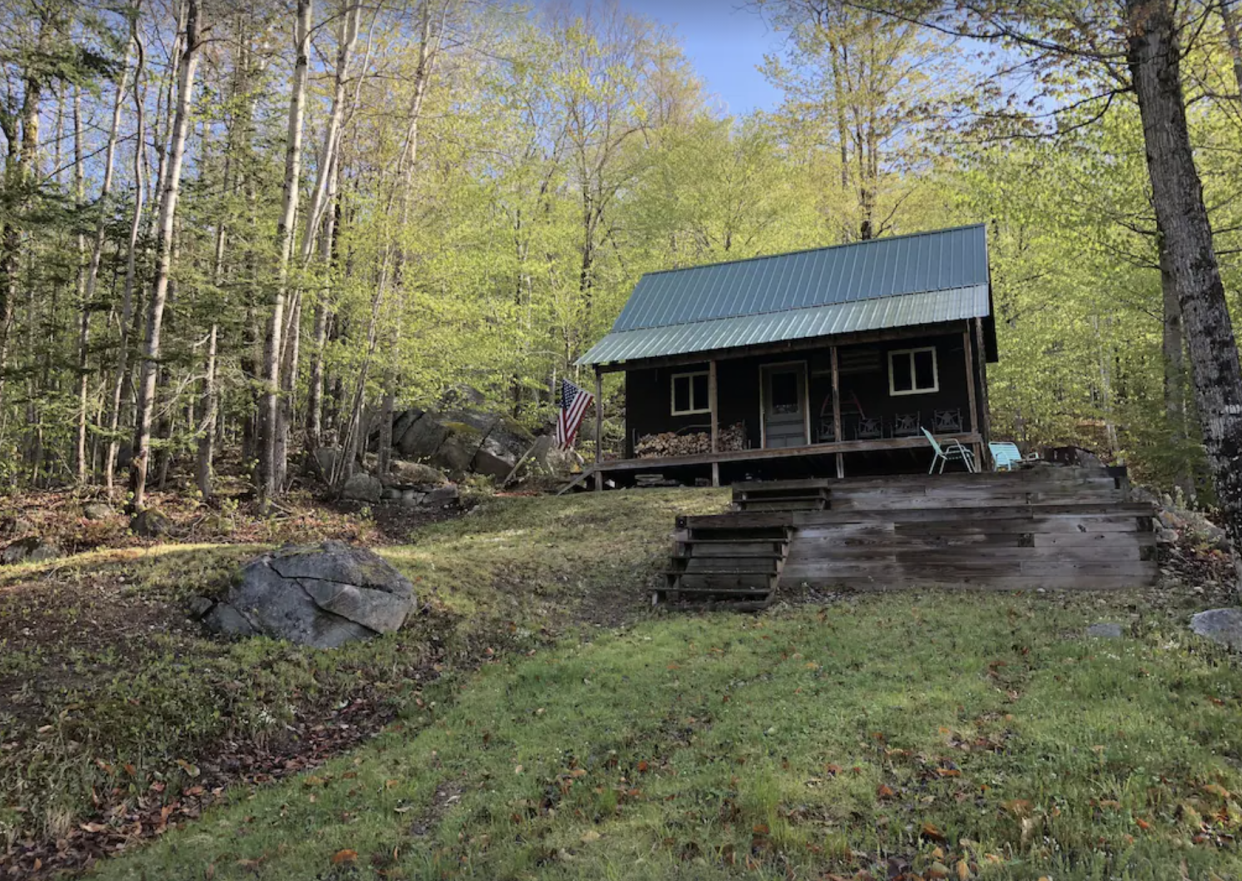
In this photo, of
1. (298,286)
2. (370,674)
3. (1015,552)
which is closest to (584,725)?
(370,674)

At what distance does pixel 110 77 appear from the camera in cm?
1155

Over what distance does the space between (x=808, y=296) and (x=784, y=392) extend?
249cm

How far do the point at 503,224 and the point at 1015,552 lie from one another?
19273 mm

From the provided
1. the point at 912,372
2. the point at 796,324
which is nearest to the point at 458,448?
the point at 796,324

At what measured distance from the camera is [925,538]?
9.11 m

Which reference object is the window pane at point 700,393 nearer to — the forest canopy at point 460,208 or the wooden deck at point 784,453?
the wooden deck at point 784,453

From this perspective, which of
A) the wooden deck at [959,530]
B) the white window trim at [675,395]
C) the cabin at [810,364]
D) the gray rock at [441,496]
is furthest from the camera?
the white window trim at [675,395]

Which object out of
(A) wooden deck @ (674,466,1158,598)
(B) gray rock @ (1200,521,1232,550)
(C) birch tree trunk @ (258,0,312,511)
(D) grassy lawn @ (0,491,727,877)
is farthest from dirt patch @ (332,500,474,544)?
(B) gray rock @ (1200,521,1232,550)

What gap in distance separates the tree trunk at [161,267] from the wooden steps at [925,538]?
8.50m

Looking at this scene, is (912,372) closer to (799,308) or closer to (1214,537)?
(799,308)

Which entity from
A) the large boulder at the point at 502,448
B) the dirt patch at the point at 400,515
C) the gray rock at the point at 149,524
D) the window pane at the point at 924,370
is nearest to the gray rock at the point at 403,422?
the large boulder at the point at 502,448

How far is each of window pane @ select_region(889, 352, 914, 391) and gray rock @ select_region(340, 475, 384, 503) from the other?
1260 centimetres

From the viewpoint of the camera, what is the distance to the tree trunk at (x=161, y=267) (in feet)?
36.9

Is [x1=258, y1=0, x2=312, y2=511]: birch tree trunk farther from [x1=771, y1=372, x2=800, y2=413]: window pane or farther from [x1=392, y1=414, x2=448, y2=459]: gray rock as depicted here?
[x1=771, y1=372, x2=800, y2=413]: window pane
